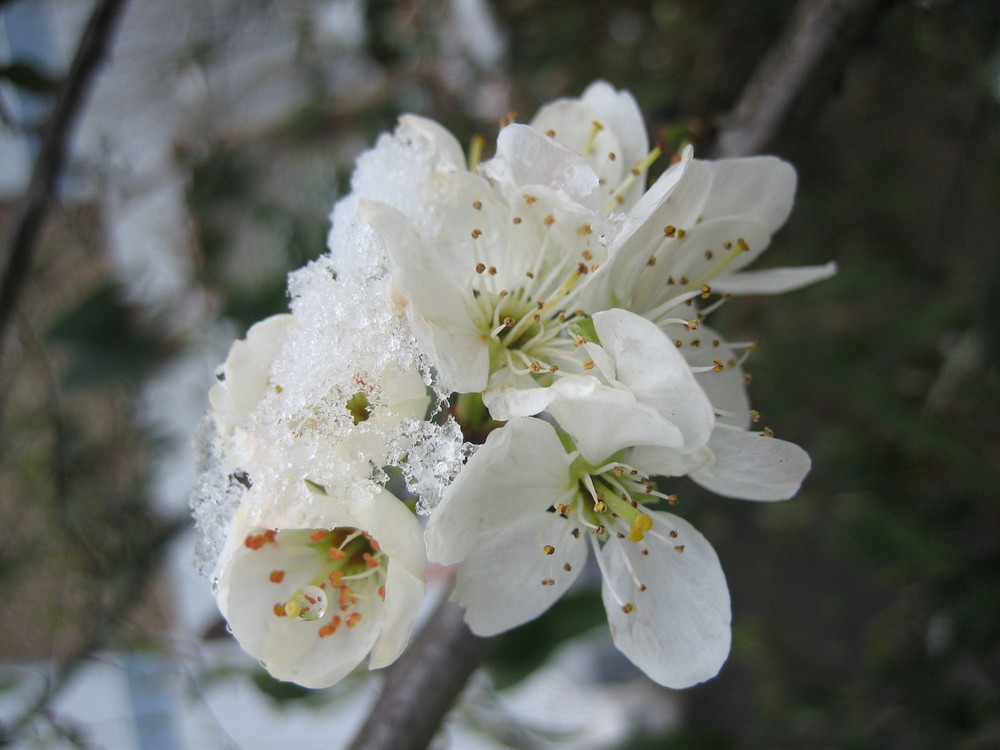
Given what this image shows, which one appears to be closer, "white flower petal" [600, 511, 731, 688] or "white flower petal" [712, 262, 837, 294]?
"white flower petal" [600, 511, 731, 688]

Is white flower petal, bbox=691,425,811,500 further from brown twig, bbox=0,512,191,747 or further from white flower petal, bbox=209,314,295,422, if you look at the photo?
brown twig, bbox=0,512,191,747

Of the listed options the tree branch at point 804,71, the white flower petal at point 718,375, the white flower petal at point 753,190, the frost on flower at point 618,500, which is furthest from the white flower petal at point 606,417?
the tree branch at point 804,71

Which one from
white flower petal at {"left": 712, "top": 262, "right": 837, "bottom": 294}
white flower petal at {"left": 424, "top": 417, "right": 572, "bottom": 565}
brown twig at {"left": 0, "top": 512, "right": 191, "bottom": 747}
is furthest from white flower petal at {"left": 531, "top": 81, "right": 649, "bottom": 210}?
brown twig at {"left": 0, "top": 512, "right": 191, "bottom": 747}

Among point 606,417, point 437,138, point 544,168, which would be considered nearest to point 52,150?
point 437,138

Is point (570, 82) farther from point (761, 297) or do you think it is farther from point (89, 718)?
point (89, 718)

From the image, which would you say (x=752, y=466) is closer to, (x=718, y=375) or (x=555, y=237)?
(x=718, y=375)
